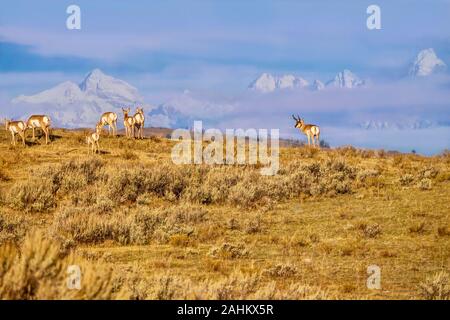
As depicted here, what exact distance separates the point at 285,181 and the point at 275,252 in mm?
9554

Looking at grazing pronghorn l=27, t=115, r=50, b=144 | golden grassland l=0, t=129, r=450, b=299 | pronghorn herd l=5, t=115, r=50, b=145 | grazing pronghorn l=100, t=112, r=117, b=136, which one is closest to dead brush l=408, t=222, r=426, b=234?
golden grassland l=0, t=129, r=450, b=299

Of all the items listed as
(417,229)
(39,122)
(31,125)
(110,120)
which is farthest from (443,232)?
(110,120)

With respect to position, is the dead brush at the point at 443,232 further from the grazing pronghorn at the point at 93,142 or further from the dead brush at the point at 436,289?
the grazing pronghorn at the point at 93,142

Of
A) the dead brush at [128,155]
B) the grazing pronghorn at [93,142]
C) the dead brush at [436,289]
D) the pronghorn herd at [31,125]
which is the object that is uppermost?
the pronghorn herd at [31,125]

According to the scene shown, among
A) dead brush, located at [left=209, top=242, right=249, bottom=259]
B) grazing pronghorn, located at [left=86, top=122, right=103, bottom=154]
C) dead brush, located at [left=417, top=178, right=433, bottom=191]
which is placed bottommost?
dead brush, located at [left=209, top=242, right=249, bottom=259]

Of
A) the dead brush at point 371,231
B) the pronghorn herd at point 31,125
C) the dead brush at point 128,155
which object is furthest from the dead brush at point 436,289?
the pronghorn herd at point 31,125

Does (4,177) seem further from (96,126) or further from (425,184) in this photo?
(425,184)

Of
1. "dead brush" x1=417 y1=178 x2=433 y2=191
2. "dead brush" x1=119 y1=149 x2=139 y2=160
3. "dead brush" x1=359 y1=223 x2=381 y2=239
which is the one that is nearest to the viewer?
"dead brush" x1=359 y1=223 x2=381 y2=239

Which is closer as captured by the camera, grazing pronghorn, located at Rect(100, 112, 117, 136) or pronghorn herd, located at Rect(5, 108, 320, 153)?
pronghorn herd, located at Rect(5, 108, 320, 153)

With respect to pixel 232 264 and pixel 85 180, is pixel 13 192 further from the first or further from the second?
pixel 232 264

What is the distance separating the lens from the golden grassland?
9422 mm

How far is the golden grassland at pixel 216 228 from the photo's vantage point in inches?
371

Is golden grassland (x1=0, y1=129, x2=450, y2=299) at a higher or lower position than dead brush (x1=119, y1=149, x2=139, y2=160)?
lower

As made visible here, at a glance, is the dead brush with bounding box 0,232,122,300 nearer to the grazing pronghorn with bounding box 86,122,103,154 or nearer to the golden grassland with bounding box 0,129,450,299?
the golden grassland with bounding box 0,129,450,299
